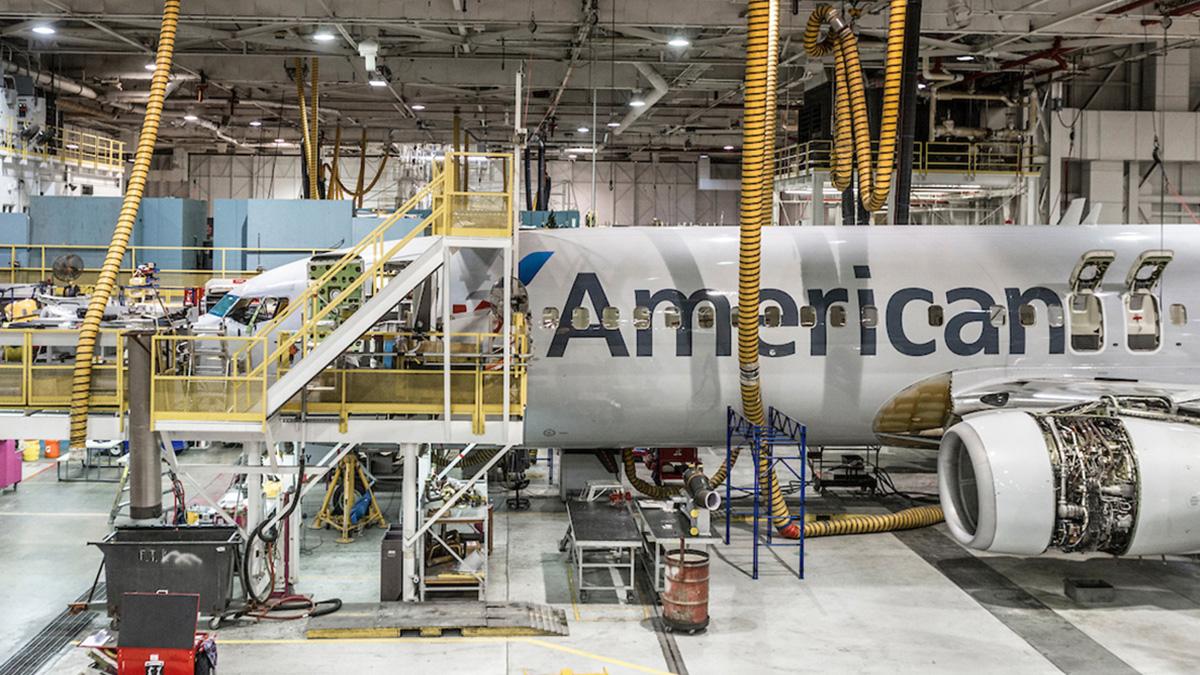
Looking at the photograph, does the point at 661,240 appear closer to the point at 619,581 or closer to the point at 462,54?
the point at 619,581

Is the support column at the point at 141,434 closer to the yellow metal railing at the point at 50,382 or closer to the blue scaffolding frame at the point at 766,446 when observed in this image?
the yellow metal railing at the point at 50,382

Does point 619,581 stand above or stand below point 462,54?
below

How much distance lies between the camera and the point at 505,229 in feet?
52.0

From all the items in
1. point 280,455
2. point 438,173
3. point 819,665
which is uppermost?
point 438,173

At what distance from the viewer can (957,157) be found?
122 ft

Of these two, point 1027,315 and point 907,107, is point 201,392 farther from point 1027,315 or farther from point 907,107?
point 907,107

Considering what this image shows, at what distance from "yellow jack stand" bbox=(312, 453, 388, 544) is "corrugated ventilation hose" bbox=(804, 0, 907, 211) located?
1043 cm

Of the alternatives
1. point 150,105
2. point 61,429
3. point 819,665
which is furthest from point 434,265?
point 819,665

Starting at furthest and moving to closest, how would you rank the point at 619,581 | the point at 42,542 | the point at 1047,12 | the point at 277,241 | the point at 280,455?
the point at 277,241
the point at 1047,12
the point at 280,455
the point at 42,542
the point at 619,581

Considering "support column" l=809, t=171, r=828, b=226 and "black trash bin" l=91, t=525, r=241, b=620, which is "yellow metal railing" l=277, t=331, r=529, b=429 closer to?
"black trash bin" l=91, t=525, r=241, b=620

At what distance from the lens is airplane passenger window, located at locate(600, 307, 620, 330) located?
19.2 m

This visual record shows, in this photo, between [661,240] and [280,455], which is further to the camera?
[280,455]

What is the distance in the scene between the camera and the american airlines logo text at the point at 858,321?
1927 centimetres

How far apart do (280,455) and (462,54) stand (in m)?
20.4
